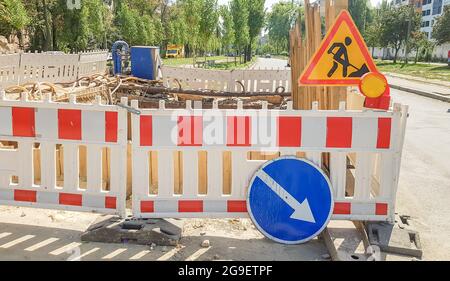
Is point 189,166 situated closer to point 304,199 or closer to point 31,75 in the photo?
point 304,199

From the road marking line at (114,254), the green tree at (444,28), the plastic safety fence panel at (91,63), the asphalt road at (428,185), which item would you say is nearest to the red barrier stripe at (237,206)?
the road marking line at (114,254)

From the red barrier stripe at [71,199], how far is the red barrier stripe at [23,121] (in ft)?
2.12

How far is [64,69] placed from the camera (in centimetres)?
2141

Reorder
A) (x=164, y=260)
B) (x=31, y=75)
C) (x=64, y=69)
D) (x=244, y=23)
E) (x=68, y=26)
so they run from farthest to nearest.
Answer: (x=244, y=23)
(x=68, y=26)
(x=64, y=69)
(x=31, y=75)
(x=164, y=260)

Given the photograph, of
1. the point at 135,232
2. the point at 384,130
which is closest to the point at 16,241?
the point at 135,232

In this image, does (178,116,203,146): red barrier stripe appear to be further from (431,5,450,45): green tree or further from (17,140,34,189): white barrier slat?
(431,5,450,45): green tree

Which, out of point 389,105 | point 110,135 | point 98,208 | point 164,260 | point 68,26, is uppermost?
point 68,26

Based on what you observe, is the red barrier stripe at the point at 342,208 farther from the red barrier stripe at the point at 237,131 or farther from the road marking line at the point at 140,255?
the road marking line at the point at 140,255

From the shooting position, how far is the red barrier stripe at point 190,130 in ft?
13.5

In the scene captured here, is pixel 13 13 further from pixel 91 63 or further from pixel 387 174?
pixel 387 174

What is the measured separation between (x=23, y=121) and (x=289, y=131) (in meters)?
2.45

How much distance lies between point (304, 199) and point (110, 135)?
183cm

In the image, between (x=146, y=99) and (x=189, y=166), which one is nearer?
(x=189, y=166)

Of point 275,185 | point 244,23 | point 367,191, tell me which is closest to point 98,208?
point 275,185
